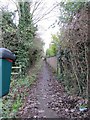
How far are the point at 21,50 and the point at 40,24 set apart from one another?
505 cm

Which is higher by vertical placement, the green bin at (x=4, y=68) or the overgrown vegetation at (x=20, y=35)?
the overgrown vegetation at (x=20, y=35)

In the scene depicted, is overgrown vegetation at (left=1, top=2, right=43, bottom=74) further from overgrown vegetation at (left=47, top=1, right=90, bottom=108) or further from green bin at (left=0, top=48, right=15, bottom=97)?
green bin at (left=0, top=48, right=15, bottom=97)

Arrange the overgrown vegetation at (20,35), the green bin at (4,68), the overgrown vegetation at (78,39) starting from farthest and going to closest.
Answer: the overgrown vegetation at (20,35) → the overgrown vegetation at (78,39) → the green bin at (4,68)

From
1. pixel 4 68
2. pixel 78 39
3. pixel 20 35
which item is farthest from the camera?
pixel 20 35

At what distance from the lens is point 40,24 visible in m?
17.6

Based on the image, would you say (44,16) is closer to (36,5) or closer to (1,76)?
(36,5)

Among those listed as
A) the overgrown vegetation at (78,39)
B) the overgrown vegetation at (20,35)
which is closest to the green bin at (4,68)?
the overgrown vegetation at (78,39)

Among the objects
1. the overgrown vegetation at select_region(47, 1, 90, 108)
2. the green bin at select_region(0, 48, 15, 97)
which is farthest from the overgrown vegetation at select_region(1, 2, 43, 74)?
the green bin at select_region(0, 48, 15, 97)

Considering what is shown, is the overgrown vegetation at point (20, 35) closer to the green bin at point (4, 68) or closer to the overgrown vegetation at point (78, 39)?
the overgrown vegetation at point (78, 39)

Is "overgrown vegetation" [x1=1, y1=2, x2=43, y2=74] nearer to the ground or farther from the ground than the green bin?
farther from the ground

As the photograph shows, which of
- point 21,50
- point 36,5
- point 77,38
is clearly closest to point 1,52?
point 77,38

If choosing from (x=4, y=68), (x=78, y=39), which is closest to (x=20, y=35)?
(x=78, y=39)

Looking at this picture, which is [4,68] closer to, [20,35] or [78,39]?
[78,39]

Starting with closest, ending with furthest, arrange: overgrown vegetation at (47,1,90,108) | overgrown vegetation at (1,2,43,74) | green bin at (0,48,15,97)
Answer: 1. green bin at (0,48,15,97)
2. overgrown vegetation at (47,1,90,108)
3. overgrown vegetation at (1,2,43,74)
